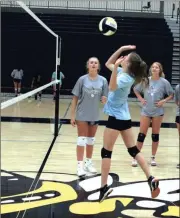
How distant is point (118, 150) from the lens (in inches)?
236

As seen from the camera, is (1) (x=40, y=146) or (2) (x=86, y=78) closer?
(2) (x=86, y=78)

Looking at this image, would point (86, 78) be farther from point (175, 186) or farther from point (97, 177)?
point (175, 186)

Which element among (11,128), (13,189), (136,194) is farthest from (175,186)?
(11,128)

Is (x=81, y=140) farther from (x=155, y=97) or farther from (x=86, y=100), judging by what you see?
(x=155, y=97)

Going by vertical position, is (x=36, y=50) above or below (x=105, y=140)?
above

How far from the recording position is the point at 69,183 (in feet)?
13.5

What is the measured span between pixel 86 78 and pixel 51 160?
4.62 feet

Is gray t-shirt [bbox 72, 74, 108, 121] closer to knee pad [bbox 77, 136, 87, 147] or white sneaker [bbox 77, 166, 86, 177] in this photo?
knee pad [bbox 77, 136, 87, 147]

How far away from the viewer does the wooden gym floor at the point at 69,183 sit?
10.8ft

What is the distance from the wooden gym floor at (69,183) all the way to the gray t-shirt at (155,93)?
0.68 m

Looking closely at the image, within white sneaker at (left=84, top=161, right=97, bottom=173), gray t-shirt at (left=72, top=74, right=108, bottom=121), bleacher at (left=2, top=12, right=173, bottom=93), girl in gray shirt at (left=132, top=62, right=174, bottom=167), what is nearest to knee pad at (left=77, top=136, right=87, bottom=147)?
gray t-shirt at (left=72, top=74, right=108, bottom=121)

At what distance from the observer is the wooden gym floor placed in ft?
10.8

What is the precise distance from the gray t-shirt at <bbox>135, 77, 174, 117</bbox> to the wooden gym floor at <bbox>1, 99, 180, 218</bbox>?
682mm

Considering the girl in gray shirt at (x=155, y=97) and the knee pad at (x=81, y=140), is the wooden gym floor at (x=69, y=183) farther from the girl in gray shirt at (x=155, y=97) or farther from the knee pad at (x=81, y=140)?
the girl in gray shirt at (x=155, y=97)
